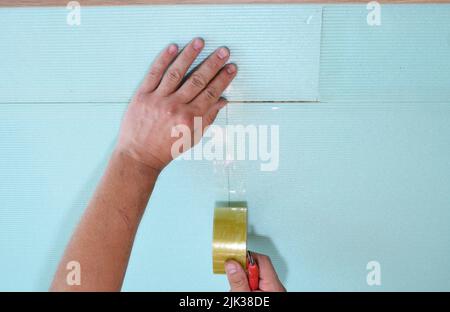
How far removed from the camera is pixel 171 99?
2.48 feet

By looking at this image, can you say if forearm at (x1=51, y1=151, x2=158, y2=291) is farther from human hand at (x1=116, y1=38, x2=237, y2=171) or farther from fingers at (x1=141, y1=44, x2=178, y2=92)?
Answer: fingers at (x1=141, y1=44, x2=178, y2=92)

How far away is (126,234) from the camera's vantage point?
2.48 ft

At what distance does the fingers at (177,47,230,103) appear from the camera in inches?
29.3

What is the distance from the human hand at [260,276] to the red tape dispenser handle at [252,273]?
0.01 meters

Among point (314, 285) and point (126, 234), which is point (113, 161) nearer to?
point (126, 234)

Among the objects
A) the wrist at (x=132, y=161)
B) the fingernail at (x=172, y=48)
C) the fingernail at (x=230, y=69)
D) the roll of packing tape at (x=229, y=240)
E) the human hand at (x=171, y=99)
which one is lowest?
the roll of packing tape at (x=229, y=240)

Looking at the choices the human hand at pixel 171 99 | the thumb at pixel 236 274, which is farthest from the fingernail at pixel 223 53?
the thumb at pixel 236 274

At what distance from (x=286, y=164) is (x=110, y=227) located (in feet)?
1.49

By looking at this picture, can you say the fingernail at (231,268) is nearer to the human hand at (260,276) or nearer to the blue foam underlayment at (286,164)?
the human hand at (260,276)

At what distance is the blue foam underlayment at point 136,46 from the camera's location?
2.43ft

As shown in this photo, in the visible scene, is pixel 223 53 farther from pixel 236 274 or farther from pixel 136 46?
pixel 236 274

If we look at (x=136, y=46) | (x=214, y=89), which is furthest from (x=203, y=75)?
(x=136, y=46)

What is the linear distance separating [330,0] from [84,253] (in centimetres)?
76

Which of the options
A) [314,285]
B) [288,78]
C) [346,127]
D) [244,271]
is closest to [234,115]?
[288,78]
